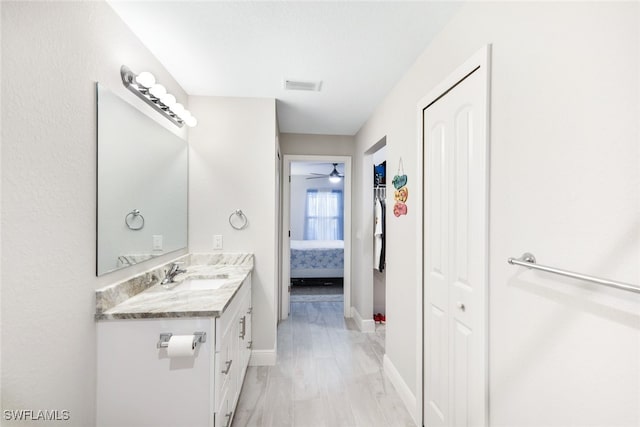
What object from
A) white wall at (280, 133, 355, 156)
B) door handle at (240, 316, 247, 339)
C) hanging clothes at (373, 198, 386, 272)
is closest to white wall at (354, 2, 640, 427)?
door handle at (240, 316, 247, 339)

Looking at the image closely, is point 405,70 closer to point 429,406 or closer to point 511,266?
point 511,266

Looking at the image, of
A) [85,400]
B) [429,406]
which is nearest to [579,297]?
[429,406]

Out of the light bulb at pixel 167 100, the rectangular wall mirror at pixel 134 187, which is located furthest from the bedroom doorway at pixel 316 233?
the light bulb at pixel 167 100

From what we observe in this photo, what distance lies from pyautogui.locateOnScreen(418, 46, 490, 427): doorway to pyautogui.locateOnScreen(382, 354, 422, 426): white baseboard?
9cm

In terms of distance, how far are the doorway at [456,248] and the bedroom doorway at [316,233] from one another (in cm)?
195

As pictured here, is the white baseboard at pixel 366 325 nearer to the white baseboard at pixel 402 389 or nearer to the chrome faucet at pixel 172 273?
the white baseboard at pixel 402 389

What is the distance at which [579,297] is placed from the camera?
816 millimetres

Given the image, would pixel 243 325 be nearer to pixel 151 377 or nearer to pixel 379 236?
pixel 151 377

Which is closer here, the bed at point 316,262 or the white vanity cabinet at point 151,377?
the white vanity cabinet at point 151,377

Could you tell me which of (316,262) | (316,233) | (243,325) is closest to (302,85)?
(243,325)

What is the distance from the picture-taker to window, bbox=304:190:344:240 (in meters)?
7.27

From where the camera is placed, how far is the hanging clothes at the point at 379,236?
336 cm

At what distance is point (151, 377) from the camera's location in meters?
1.35

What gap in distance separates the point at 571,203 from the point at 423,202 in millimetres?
968
